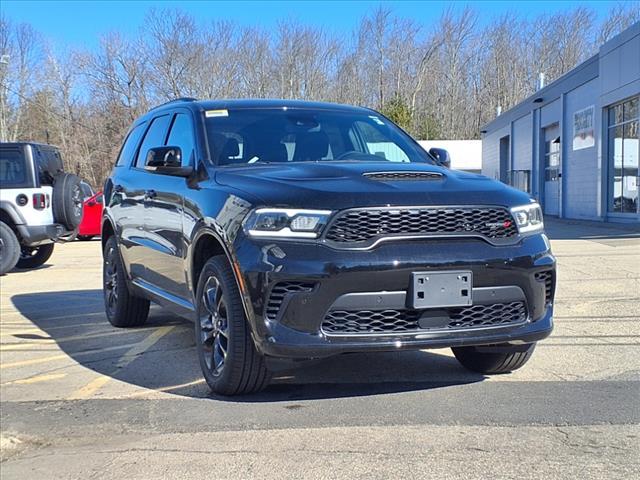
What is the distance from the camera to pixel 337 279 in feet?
12.2

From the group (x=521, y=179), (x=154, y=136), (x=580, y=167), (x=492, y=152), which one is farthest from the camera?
(x=492, y=152)

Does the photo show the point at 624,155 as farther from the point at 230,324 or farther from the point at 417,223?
the point at 230,324

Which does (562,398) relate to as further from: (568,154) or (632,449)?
(568,154)

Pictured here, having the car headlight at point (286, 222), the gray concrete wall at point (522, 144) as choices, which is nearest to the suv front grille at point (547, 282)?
the car headlight at point (286, 222)

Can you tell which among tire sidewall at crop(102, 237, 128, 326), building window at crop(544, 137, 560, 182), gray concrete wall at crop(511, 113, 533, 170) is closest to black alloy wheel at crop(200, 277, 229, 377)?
tire sidewall at crop(102, 237, 128, 326)

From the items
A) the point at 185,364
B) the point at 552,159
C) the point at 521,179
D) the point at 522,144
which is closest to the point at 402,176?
the point at 185,364

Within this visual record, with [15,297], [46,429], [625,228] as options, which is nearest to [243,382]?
[46,429]

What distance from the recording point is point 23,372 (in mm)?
5531

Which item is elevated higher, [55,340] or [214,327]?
[214,327]

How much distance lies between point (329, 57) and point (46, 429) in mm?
56734

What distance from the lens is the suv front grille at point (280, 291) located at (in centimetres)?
378

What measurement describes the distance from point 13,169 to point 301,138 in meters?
8.15

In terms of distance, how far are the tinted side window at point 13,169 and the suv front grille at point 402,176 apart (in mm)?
9064

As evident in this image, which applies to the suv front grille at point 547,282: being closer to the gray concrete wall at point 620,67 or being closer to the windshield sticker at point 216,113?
the windshield sticker at point 216,113
